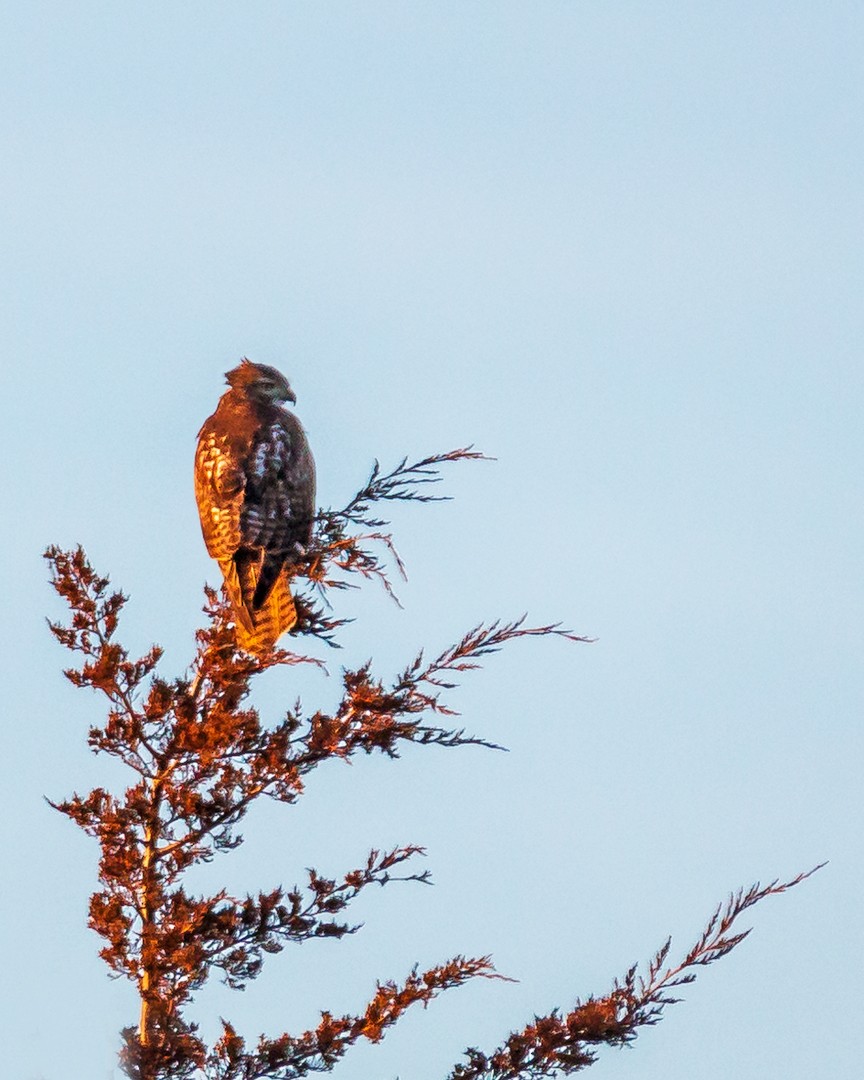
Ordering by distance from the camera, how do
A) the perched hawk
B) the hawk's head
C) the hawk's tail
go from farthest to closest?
the hawk's head → the perched hawk → the hawk's tail

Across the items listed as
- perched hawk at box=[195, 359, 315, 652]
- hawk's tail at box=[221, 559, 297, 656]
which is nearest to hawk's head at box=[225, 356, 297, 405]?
perched hawk at box=[195, 359, 315, 652]

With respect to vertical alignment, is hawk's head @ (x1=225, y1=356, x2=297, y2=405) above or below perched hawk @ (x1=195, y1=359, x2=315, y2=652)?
above

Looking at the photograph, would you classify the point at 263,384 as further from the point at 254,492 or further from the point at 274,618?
the point at 274,618

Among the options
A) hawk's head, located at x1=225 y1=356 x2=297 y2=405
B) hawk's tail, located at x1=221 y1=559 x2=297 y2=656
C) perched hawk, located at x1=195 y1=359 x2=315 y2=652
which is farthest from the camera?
hawk's head, located at x1=225 y1=356 x2=297 y2=405

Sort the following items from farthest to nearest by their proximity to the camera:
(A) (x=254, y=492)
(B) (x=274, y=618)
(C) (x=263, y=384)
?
A: (C) (x=263, y=384) → (A) (x=254, y=492) → (B) (x=274, y=618)

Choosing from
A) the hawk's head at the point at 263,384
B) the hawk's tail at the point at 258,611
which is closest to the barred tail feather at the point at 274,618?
the hawk's tail at the point at 258,611

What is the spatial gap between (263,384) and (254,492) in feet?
3.72

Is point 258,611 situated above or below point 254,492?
below

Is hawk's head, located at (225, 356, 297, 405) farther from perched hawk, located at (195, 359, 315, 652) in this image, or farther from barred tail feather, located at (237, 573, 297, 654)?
barred tail feather, located at (237, 573, 297, 654)

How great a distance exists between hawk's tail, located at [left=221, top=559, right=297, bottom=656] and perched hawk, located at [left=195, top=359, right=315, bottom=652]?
0.01m

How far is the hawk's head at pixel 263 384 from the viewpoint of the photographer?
11.1 meters

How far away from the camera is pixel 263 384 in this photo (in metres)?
11.1

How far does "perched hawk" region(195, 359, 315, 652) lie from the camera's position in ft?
32.6

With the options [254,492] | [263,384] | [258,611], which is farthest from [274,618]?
[263,384]
